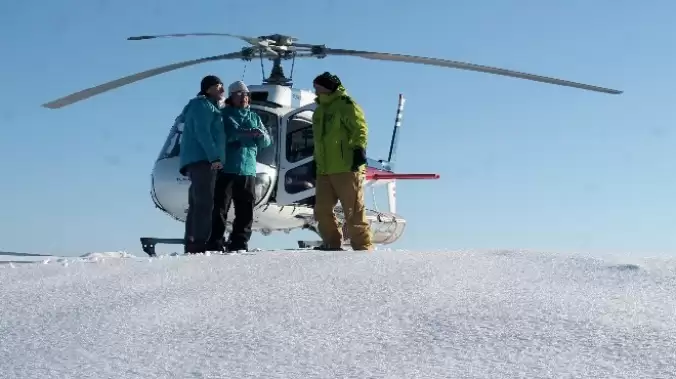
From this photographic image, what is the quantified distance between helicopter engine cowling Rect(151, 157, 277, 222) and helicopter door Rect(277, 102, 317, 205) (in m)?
0.16

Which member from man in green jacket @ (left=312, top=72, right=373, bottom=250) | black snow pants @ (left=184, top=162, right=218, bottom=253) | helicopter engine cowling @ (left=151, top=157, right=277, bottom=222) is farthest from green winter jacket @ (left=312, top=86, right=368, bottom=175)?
helicopter engine cowling @ (left=151, top=157, right=277, bottom=222)

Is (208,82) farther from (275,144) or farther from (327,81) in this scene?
(275,144)

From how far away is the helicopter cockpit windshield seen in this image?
8.76 m

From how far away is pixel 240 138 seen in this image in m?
6.20

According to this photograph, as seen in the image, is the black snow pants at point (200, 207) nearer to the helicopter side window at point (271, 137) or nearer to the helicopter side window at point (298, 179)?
the helicopter side window at point (271, 137)

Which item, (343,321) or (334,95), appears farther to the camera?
(334,95)

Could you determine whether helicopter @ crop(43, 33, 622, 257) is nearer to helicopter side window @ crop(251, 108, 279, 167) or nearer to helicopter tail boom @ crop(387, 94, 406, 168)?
helicopter side window @ crop(251, 108, 279, 167)

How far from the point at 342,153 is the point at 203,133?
106cm

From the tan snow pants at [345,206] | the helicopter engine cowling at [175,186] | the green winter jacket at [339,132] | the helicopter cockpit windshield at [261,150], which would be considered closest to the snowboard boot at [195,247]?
the tan snow pants at [345,206]

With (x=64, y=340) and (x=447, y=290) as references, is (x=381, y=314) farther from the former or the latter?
(x=64, y=340)

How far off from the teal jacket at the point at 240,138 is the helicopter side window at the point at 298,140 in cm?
307

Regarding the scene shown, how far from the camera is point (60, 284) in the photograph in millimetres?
3328

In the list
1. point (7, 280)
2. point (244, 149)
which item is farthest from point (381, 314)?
point (244, 149)

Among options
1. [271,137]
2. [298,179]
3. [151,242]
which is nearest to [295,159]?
[298,179]
